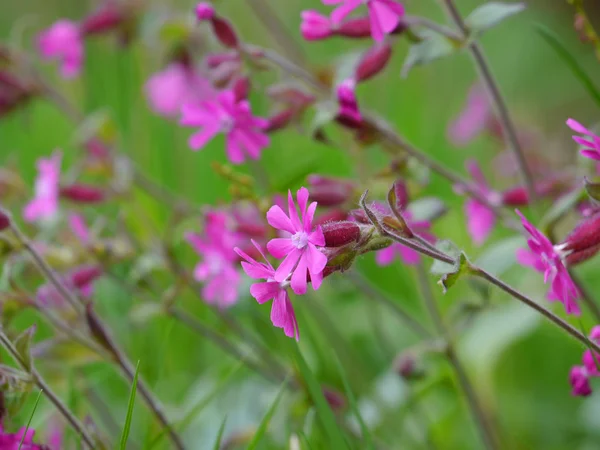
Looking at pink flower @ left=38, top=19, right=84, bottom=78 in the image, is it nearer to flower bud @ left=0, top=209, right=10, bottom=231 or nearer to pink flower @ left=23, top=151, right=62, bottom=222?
pink flower @ left=23, top=151, right=62, bottom=222

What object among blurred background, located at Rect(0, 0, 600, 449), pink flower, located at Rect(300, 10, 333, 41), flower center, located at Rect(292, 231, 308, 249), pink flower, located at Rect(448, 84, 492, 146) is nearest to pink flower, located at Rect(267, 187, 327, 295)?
flower center, located at Rect(292, 231, 308, 249)

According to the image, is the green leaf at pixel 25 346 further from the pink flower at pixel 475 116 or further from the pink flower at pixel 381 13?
the pink flower at pixel 475 116

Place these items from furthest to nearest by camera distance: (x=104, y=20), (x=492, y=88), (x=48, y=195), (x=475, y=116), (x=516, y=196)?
1. (x=475, y=116)
2. (x=104, y=20)
3. (x=48, y=195)
4. (x=516, y=196)
5. (x=492, y=88)

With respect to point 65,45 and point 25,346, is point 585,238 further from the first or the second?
point 65,45

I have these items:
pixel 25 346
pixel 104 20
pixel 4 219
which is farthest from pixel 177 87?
pixel 25 346

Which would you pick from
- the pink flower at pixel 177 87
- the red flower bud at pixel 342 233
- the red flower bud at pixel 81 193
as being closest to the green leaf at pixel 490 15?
the red flower bud at pixel 342 233

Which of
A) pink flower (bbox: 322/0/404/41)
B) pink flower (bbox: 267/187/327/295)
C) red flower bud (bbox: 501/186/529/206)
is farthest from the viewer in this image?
red flower bud (bbox: 501/186/529/206)
